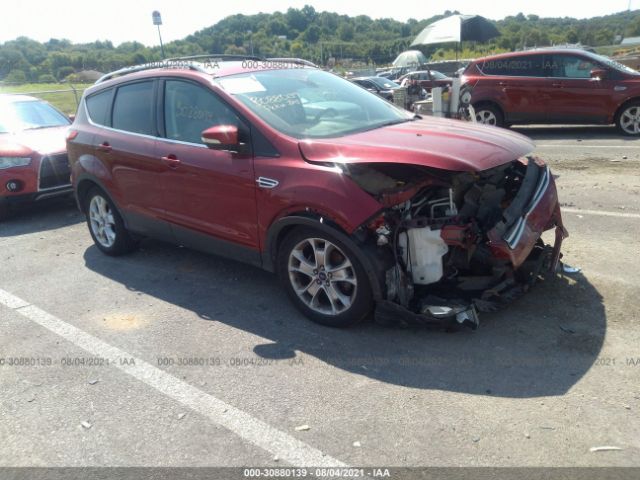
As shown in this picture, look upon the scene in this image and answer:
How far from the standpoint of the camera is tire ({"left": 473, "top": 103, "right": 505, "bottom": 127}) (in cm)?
1193

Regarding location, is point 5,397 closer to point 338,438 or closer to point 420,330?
point 338,438

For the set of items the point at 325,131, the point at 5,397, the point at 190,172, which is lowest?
the point at 5,397

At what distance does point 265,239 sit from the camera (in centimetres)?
415

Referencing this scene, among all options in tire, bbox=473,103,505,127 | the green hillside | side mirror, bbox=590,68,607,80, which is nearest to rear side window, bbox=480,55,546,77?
tire, bbox=473,103,505,127

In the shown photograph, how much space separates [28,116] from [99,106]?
3868 millimetres

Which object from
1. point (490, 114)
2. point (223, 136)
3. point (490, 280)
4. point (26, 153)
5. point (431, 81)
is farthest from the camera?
point (431, 81)

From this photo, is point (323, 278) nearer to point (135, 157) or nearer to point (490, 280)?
point (490, 280)

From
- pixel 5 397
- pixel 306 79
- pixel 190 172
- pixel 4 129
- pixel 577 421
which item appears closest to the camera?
pixel 577 421

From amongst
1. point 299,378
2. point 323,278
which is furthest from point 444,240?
point 299,378

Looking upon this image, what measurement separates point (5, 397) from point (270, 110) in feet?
8.65

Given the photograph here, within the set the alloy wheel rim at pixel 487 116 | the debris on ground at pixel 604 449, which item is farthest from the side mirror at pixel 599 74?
the debris on ground at pixel 604 449

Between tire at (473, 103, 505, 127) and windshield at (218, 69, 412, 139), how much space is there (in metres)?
7.59

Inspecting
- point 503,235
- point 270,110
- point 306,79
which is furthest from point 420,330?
point 306,79

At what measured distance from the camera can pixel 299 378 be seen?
345 centimetres
